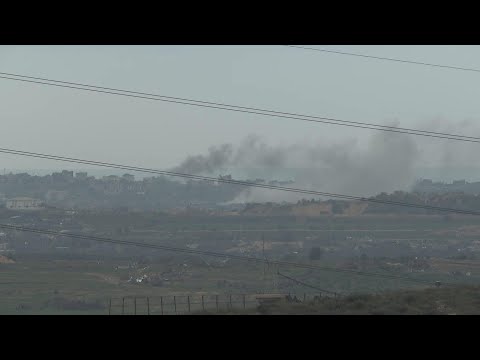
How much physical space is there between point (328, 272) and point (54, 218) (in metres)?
74.3

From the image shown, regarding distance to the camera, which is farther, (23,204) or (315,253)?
(23,204)

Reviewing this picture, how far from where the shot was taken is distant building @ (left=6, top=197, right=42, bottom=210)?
174262 mm

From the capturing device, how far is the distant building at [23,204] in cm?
17426

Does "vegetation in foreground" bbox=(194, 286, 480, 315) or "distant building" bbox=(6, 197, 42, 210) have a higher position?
"distant building" bbox=(6, 197, 42, 210)

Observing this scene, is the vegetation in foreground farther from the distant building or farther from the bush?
the distant building

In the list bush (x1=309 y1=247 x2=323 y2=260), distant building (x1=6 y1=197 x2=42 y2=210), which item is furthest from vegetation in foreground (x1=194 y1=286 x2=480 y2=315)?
distant building (x1=6 y1=197 x2=42 y2=210)

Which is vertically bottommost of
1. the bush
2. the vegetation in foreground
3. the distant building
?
the vegetation in foreground

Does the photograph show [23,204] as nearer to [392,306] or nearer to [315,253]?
[315,253]

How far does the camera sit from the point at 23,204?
601 ft

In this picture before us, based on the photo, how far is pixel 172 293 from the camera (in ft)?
322

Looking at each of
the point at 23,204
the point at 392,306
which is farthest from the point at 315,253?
the point at 392,306
